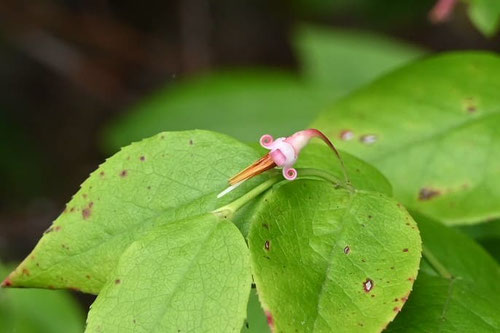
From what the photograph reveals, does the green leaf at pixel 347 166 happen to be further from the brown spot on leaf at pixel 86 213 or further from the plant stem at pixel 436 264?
the brown spot on leaf at pixel 86 213

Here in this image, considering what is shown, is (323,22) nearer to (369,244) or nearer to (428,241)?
(428,241)

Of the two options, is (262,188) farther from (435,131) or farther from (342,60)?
(342,60)

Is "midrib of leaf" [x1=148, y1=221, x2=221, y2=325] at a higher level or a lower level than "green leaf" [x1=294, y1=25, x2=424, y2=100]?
higher

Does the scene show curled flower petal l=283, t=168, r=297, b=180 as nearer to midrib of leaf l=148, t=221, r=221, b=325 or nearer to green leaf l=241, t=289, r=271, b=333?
midrib of leaf l=148, t=221, r=221, b=325

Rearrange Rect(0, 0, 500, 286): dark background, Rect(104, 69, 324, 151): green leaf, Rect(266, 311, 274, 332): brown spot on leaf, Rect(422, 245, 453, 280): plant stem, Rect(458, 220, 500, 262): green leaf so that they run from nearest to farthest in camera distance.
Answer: Rect(266, 311, 274, 332): brown spot on leaf
Rect(422, 245, 453, 280): plant stem
Rect(458, 220, 500, 262): green leaf
Rect(104, 69, 324, 151): green leaf
Rect(0, 0, 500, 286): dark background

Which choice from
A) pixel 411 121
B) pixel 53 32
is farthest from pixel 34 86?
pixel 411 121

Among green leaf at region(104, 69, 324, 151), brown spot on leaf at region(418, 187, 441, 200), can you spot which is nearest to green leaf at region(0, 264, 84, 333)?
green leaf at region(104, 69, 324, 151)
